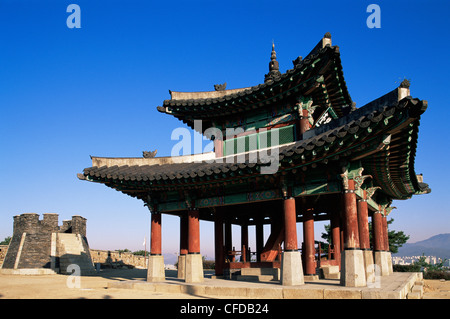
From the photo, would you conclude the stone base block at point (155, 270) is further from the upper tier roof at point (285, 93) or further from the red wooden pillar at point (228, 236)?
the upper tier roof at point (285, 93)

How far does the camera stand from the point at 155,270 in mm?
17594

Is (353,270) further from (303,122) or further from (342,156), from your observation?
(303,122)

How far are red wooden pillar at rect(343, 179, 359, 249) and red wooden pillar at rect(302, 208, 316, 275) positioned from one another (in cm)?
455

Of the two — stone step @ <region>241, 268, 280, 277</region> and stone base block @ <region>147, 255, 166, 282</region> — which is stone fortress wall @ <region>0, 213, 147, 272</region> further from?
stone step @ <region>241, 268, 280, 277</region>

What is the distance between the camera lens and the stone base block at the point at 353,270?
40.4 feet

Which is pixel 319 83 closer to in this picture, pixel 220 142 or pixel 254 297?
pixel 220 142

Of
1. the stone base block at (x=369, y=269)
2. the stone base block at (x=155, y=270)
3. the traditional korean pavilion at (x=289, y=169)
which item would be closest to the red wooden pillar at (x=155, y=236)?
the traditional korean pavilion at (x=289, y=169)

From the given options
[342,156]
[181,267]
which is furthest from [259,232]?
[342,156]

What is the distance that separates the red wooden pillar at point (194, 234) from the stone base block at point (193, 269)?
0.32 meters

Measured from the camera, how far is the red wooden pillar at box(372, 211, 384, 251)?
69.6ft

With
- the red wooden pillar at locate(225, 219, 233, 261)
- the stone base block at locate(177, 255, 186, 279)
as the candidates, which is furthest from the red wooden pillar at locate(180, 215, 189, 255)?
the red wooden pillar at locate(225, 219, 233, 261)

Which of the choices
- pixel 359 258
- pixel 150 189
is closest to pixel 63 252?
pixel 150 189

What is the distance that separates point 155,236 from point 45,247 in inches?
1195
